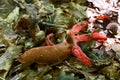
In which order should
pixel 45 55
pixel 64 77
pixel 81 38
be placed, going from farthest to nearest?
pixel 81 38
pixel 45 55
pixel 64 77

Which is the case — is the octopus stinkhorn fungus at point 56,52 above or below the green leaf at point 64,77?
above

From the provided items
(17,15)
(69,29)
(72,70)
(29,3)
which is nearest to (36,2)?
(29,3)

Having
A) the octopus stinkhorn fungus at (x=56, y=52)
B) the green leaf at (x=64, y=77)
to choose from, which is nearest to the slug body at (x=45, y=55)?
the octopus stinkhorn fungus at (x=56, y=52)

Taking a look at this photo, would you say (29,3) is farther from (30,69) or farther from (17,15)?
(30,69)

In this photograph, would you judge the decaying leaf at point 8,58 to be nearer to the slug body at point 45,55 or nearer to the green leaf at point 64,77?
the slug body at point 45,55

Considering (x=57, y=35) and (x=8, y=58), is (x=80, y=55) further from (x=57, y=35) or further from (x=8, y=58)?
(x=8, y=58)

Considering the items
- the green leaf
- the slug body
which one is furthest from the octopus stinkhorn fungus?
the green leaf

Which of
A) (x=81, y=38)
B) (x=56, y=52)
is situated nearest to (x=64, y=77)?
(x=56, y=52)

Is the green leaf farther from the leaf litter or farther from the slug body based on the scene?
the slug body
